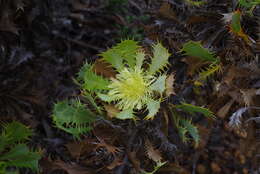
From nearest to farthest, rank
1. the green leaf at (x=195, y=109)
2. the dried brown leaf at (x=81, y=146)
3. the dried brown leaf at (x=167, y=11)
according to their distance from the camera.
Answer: the green leaf at (x=195, y=109)
the dried brown leaf at (x=81, y=146)
the dried brown leaf at (x=167, y=11)

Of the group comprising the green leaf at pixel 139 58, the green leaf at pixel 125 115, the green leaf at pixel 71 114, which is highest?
the green leaf at pixel 139 58

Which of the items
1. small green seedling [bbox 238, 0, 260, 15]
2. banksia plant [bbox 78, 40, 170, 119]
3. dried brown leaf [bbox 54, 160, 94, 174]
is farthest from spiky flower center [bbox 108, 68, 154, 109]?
small green seedling [bbox 238, 0, 260, 15]

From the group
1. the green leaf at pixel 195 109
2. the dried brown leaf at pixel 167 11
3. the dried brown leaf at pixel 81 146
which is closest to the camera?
Answer: the green leaf at pixel 195 109

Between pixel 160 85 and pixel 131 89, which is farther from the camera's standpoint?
pixel 131 89

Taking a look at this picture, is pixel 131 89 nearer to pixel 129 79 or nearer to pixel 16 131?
pixel 129 79

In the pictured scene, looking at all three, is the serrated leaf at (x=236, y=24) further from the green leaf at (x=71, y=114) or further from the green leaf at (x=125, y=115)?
the green leaf at (x=71, y=114)

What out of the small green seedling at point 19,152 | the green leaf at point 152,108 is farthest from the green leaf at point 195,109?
the small green seedling at point 19,152

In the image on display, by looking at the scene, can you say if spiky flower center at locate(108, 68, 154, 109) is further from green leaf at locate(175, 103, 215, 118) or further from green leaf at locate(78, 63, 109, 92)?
green leaf at locate(175, 103, 215, 118)

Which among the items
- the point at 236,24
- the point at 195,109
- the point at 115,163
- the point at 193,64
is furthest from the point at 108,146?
the point at 236,24
